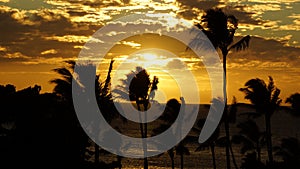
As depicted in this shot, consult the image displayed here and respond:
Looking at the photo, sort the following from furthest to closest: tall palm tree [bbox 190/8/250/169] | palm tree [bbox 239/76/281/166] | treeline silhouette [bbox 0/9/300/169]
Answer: palm tree [bbox 239/76/281/166] < tall palm tree [bbox 190/8/250/169] < treeline silhouette [bbox 0/9/300/169]

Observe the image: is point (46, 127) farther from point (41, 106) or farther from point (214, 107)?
point (214, 107)

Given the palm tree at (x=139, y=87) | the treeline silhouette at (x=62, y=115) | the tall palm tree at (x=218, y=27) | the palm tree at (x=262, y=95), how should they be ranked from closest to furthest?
1. the treeline silhouette at (x=62, y=115)
2. the tall palm tree at (x=218, y=27)
3. the palm tree at (x=262, y=95)
4. the palm tree at (x=139, y=87)

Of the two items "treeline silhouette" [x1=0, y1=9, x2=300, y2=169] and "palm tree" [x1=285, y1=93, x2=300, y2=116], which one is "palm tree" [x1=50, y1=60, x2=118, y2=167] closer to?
"treeline silhouette" [x1=0, y1=9, x2=300, y2=169]

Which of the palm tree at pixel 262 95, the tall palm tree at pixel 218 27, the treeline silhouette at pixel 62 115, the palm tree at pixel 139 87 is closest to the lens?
the treeline silhouette at pixel 62 115

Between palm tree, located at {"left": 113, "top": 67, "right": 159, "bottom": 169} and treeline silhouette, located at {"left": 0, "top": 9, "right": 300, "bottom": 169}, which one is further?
palm tree, located at {"left": 113, "top": 67, "right": 159, "bottom": 169}

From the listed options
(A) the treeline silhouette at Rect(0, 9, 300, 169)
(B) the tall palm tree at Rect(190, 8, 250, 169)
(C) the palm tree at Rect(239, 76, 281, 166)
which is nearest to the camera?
(A) the treeline silhouette at Rect(0, 9, 300, 169)

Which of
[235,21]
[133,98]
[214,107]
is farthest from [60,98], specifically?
[214,107]

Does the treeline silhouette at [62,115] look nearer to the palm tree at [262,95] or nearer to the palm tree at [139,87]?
the palm tree at [262,95]

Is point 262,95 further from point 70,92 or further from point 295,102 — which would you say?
point 70,92

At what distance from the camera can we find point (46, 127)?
28812 millimetres

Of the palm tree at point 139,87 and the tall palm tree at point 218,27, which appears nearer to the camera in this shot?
the tall palm tree at point 218,27

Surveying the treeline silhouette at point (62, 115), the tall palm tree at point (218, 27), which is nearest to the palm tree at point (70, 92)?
the treeline silhouette at point (62, 115)

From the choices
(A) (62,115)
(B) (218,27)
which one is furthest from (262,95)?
(A) (62,115)

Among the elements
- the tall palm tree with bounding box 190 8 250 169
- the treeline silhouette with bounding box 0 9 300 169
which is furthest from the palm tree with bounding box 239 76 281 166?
the tall palm tree with bounding box 190 8 250 169
